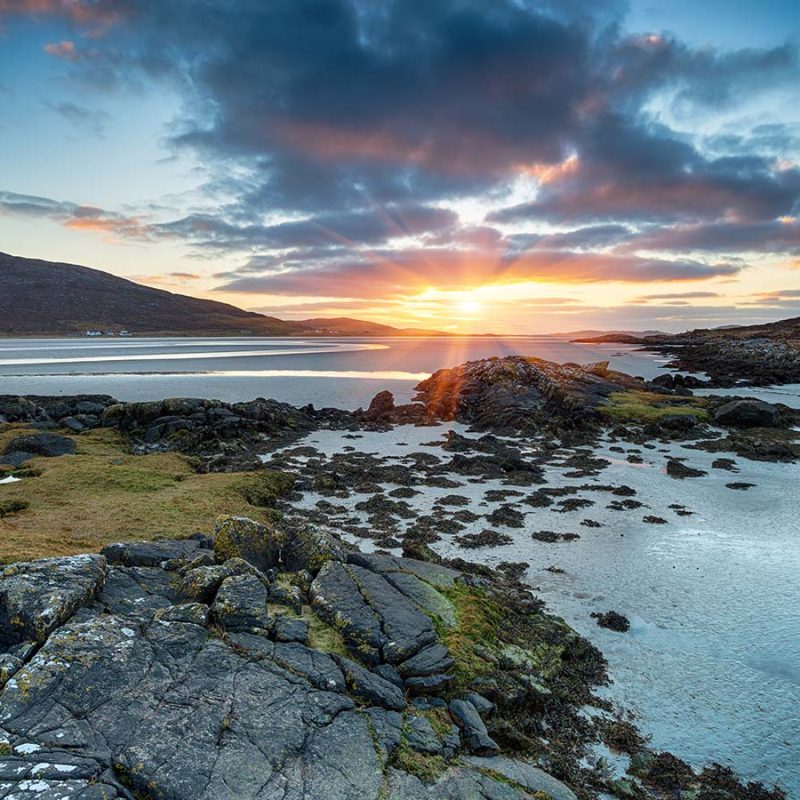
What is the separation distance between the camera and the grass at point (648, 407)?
39.7 meters

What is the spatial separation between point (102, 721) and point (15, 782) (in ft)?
3.53

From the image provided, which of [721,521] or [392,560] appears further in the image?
[721,521]

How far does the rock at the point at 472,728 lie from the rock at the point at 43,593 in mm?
6090

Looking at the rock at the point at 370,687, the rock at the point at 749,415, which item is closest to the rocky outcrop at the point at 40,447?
the rock at the point at 370,687

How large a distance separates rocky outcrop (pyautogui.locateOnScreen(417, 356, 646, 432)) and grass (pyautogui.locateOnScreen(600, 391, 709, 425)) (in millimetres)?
1272

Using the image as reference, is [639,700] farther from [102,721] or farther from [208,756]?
[102,721]

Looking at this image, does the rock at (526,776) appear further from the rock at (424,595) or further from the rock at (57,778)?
the rock at (57,778)

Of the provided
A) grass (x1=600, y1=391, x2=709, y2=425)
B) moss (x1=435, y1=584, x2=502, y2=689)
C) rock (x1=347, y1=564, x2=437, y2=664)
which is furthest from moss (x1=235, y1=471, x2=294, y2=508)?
grass (x1=600, y1=391, x2=709, y2=425)

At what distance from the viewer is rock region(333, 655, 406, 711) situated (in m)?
7.85

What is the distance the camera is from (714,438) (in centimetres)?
3428

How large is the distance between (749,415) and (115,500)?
40162mm

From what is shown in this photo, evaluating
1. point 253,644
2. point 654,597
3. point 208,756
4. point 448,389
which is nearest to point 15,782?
point 208,756

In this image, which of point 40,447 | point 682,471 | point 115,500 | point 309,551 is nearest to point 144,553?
point 309,551

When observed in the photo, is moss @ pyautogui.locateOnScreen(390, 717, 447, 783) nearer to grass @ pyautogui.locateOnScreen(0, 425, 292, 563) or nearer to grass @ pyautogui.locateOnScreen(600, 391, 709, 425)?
grass @ pyautogui.locateOnScreen(0, 425, 292, 563)
